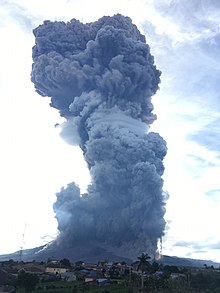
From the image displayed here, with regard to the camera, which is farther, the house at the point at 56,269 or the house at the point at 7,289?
the house at the point at 56,269

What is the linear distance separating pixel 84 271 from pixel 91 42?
57.8 metres

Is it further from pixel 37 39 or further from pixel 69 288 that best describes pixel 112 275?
pixel 37 39

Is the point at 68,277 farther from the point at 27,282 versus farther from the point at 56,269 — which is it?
the point at 27,282

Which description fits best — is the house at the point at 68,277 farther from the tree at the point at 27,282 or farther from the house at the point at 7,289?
the house at the point at 7,289

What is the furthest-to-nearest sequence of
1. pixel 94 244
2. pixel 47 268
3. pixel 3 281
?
pixel 94 244, pixel 47 268, pixel 3 281

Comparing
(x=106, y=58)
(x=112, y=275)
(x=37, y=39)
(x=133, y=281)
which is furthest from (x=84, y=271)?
(x=37, y=39)

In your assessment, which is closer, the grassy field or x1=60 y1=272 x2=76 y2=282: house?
the grassy field

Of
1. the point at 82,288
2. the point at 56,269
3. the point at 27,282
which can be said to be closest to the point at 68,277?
the point at 56,269

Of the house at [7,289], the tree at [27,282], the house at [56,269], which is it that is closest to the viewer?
the house at [7,289]

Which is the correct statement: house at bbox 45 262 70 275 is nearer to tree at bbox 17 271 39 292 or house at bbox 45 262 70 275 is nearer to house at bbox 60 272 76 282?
house at bbox 60 272 76 282

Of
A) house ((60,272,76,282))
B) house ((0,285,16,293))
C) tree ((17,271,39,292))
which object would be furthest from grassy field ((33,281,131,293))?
house ((60,272,76,282))

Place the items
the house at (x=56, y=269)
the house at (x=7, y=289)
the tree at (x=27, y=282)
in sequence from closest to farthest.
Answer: the house at (x=7, y=289)
the tree at (x=27, y=282)
the house at (x=56, y=269)

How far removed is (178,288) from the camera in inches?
2534

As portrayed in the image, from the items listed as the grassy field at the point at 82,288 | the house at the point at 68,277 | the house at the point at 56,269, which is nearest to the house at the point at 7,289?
the grassy field at the point at 82,288
